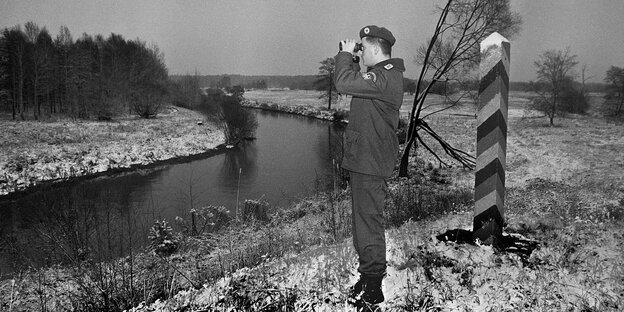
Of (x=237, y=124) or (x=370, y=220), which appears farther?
(x=237, y=124)

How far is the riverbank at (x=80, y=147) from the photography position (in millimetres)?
22141

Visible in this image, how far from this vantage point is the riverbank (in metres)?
22.1

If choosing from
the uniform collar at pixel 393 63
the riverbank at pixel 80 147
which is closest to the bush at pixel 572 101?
the riverbank at pixel 80 147

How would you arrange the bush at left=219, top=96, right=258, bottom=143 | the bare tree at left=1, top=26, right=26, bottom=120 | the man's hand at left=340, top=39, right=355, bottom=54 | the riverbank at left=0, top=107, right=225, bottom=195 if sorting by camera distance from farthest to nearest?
the bare tree at left=1, top=26, right=26, bottom=120 → the bush at left=219, top=96, right=258, bottom=143 → the riverbank at left=0, top=107, right=225, bottom=195 → the man's hand at left=340, top=39, right=355, bottom=54

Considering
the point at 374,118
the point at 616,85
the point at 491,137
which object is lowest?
the point at 491,137

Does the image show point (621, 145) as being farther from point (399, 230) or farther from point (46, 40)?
point (46, 40)

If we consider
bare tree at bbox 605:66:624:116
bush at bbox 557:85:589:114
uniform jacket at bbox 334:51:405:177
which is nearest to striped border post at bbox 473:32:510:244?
uniform jacket at bbox 334:51:405:177

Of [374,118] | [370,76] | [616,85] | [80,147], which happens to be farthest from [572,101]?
[80,147]

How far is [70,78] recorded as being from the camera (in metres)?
45.7

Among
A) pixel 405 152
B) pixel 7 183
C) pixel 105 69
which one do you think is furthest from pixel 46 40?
pixel 405 152

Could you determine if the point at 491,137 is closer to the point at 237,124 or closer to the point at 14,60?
the point at 237,124

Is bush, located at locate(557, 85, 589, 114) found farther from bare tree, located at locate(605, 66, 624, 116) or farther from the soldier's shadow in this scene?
the soldier's shadow

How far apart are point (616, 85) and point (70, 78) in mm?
70063

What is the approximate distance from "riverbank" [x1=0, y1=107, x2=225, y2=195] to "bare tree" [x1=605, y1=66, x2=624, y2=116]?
47813 mm
